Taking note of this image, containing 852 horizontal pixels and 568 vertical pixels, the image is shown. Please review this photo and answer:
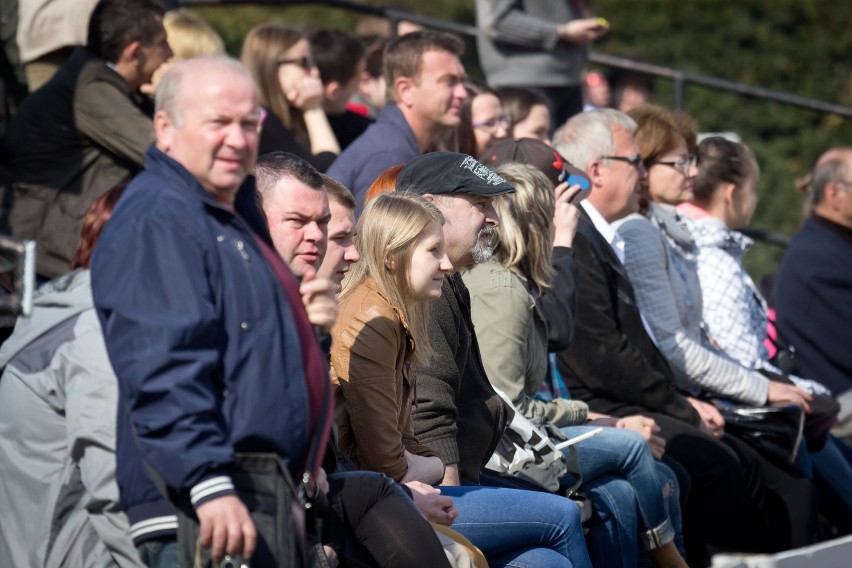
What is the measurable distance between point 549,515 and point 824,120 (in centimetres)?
1160

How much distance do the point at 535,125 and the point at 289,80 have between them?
1.31m

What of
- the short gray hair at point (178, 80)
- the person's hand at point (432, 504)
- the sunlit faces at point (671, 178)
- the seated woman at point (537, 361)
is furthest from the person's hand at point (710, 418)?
the short gray hair at point (178, 80)

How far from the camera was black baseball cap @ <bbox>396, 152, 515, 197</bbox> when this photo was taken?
4312mm

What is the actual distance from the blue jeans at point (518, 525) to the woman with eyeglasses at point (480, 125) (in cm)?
287

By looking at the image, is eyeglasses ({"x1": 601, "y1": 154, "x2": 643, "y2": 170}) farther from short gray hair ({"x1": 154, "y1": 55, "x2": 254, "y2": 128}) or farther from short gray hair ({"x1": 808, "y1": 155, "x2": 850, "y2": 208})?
short gray hair ({"x1": 154, "y1": 55, "x2": 254, "y2": 128})

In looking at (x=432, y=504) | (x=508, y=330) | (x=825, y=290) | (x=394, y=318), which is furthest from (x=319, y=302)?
(x=825, y=290)

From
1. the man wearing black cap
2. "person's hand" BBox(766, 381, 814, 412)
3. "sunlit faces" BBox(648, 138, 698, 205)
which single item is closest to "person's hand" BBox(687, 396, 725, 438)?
"person's hand" BBox(766, 381, 814, 412)

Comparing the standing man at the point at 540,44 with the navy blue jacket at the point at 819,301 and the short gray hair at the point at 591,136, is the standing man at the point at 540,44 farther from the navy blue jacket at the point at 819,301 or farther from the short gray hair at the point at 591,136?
the short gray hair at the point at 591,136

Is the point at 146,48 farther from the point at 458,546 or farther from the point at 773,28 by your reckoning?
the point at 773,28

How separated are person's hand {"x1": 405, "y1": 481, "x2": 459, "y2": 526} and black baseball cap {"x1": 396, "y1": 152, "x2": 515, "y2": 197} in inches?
41.8

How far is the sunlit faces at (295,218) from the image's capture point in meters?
3.47

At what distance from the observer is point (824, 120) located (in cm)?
1460

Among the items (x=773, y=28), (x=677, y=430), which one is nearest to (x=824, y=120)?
(x=773, y=28)

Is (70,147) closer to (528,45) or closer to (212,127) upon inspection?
(212,127)
